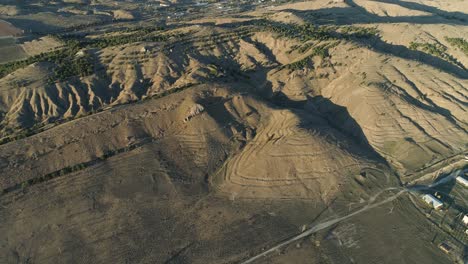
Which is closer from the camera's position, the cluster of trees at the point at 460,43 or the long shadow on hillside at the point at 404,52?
the long shadow on hillside at the point at 404,52

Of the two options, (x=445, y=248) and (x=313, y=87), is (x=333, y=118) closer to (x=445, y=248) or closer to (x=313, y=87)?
(x=313, y=87)

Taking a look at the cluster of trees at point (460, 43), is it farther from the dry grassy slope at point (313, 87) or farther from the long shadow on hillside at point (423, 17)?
the long shadow on hillside at point (423, 17)

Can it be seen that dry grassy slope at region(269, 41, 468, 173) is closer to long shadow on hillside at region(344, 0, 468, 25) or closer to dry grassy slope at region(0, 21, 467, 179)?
dry grassy slope at region(0, 21, 467, 179)

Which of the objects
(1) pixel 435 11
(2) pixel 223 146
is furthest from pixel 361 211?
(1) pixel 435 11

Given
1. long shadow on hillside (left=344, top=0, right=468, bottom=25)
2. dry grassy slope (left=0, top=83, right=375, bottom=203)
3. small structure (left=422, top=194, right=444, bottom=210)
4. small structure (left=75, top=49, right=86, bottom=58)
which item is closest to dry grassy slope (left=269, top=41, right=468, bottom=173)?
dry grassy slope (left=0, top=83, right=375, bottom=203)

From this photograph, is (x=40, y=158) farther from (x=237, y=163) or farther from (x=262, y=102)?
(x=262, y=102)

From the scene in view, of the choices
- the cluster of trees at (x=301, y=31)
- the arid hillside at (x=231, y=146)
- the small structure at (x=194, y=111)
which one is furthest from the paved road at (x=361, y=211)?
the cluster of trees at (x=301, y=31)
